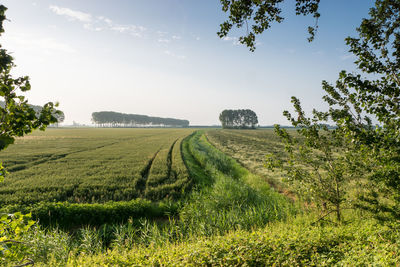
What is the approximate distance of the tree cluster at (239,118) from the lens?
15788cm

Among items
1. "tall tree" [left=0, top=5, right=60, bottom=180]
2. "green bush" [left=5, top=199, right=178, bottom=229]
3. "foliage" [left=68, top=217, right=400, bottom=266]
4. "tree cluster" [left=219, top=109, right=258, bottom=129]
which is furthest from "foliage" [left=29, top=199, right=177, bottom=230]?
"tree cluster" [left=219, top=109, right=258, bottom=129]

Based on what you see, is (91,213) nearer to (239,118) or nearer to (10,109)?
(10,109)

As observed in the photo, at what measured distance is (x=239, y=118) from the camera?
159 metres

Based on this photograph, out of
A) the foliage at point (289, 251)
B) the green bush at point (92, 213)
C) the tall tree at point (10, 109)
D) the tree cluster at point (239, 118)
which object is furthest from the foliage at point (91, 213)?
the tree cluster at point (239, 118)

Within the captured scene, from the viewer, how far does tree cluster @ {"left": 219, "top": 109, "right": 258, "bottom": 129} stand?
15788 centimetres

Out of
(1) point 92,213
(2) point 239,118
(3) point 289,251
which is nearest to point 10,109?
(3) point 289,251

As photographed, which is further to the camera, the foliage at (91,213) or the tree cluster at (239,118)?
the tree cluster at (239,118)

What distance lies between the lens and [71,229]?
8.81 metres

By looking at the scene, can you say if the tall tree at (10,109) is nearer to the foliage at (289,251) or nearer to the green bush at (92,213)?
the foliage at (289,251)

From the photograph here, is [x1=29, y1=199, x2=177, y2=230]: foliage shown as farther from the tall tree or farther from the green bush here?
the tall tree

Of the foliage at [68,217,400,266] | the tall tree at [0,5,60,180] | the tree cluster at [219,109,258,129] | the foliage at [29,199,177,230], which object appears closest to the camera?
the tall tree at [0,5,60,180]

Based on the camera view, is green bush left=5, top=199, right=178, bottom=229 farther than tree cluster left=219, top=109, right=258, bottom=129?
No

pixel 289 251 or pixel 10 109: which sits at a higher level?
pixel 10 109

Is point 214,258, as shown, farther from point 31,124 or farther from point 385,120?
point 385,120
